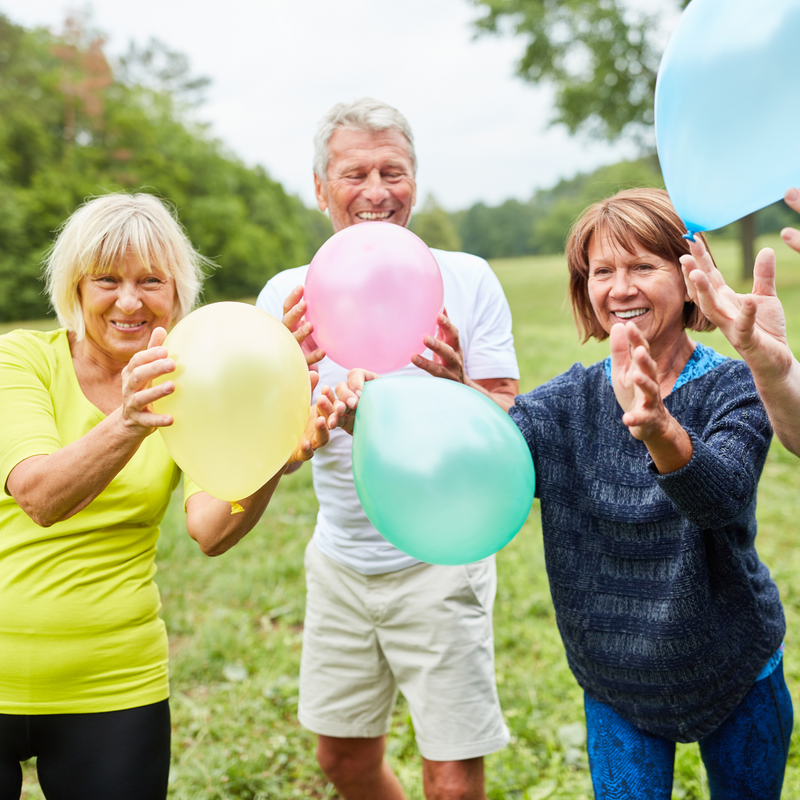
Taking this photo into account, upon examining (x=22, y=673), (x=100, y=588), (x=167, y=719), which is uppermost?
(x=100, y=588)

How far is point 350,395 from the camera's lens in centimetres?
165

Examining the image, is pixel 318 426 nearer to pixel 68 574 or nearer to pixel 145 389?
pixel 145 389

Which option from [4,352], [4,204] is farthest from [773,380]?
[4,204]

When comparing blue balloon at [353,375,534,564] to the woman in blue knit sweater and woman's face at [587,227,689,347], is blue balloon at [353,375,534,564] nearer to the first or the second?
the woman in blue knit sweater

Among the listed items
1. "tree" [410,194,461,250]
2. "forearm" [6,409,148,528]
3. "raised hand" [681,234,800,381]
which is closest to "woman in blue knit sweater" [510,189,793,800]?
"raised hand" [681,234,800,381]

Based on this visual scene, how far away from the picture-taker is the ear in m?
2.29

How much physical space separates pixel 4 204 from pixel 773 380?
22288 mm

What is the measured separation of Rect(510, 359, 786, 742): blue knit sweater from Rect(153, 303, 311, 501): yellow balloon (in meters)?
0.67

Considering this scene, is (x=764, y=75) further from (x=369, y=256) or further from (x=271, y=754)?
(x=271, y=754)

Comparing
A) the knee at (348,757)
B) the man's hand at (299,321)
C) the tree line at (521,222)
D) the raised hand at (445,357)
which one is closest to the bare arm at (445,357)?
the raised hand at (445,357)

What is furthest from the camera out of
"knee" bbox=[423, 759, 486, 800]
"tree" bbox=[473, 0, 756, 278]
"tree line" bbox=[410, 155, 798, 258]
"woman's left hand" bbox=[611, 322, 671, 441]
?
"tree line" bbox=[410, 155, 798, 258]

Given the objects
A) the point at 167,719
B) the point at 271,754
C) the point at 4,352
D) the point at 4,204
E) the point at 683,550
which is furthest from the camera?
the point at 4,204

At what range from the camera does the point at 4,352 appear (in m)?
1.66

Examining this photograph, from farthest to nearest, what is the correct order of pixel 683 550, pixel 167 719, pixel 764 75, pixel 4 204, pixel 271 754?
pixel 4 204, pixel 271 754, pixel 167 719, pixel 683 550, pixel 764 75
